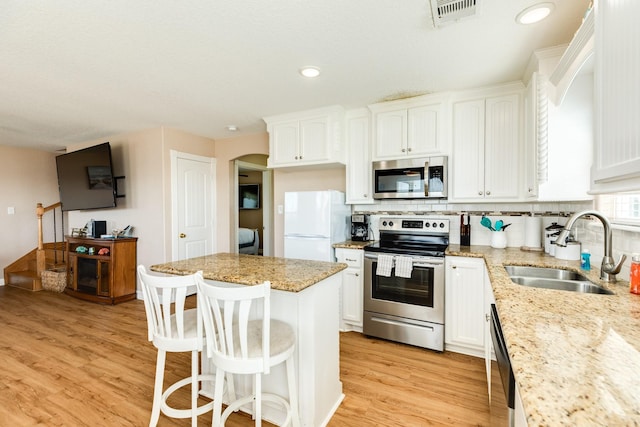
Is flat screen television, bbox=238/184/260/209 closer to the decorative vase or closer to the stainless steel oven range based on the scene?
the stainless steel oven range

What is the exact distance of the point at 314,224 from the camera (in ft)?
10.8

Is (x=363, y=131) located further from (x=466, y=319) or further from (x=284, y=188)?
(x=466, y=319)

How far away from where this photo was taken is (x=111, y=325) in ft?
11.1

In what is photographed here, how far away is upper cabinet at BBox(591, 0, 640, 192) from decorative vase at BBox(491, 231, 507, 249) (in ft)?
6.31

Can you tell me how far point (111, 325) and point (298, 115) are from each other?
3164mm

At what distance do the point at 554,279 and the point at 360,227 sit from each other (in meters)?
1.89

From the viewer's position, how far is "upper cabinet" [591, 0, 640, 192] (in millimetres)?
825

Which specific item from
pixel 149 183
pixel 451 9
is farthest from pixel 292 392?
pixel 149 183

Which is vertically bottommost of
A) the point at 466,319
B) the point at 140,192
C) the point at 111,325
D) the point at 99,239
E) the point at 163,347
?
the point at 111,325

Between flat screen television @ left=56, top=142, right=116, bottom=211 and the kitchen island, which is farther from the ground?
flat screen television @ left=56, top=142, right=116, bottom=211

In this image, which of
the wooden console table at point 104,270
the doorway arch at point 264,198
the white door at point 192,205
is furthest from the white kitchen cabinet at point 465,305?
the wooden console table at point 104,270

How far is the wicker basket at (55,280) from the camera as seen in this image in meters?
4.66

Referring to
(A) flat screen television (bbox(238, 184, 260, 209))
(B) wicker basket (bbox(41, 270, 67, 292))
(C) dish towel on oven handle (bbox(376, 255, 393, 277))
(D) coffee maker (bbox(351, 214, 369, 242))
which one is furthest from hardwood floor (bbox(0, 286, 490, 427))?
(A) flat screen television (bbox(238, 184, 260, 209))

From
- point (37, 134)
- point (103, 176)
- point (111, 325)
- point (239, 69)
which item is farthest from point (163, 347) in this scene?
point (37, 134)
